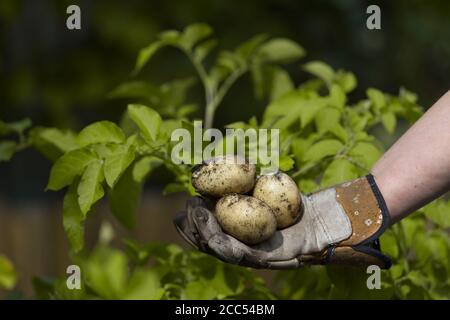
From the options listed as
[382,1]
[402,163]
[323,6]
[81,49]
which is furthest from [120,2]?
[402,163]

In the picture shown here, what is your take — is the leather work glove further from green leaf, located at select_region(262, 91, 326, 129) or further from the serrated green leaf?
the serrated green leaf

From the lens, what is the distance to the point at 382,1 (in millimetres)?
4707

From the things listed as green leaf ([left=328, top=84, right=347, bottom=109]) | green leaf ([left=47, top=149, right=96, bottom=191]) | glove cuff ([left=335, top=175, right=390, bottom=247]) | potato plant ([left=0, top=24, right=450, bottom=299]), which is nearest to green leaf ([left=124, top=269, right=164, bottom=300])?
potato plant ([left=0, top=24, right=450, bottom=299])

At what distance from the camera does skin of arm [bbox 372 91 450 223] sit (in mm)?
1681

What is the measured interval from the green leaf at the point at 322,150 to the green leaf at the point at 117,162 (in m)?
0.43

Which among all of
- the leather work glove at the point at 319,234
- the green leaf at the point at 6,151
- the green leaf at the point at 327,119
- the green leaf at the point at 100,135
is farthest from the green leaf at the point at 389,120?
the green leaf at the point at 6,151

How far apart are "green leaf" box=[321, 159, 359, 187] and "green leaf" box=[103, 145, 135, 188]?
0.45m

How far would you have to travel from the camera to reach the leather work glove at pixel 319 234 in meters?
1.68

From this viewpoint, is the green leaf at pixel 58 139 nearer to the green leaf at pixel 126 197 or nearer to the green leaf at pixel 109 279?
the green leaf at pixel 126 197

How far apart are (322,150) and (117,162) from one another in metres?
0.48

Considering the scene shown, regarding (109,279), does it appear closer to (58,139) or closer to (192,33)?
(58,139)

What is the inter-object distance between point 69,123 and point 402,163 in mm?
2885

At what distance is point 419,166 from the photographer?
5.56 ft
